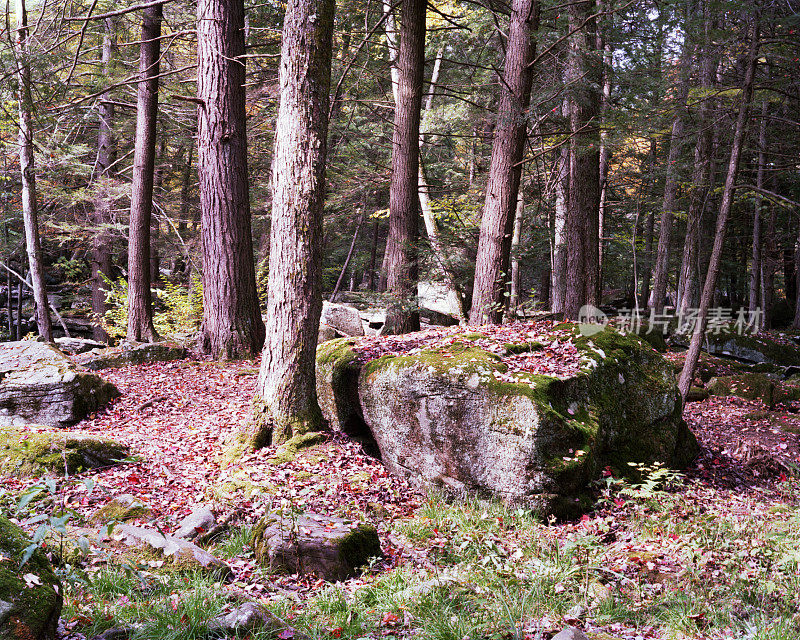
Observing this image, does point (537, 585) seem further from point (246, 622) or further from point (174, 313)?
point (174, 313)

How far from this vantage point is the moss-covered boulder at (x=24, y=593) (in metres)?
1.90

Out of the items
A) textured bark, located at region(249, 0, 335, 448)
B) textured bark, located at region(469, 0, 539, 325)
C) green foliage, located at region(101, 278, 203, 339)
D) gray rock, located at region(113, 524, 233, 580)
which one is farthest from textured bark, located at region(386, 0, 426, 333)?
green foliage, located at region(101, 278, 203, 339)

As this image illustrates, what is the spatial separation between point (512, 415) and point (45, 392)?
5889mm

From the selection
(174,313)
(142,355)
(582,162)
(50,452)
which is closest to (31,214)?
(142,355)

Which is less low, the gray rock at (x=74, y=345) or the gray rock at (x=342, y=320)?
the gray rock at (x=342, y=320)

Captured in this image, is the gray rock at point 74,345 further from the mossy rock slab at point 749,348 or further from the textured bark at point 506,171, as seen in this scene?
the mossy rock slab at point 749,348

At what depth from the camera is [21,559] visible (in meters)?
2.17

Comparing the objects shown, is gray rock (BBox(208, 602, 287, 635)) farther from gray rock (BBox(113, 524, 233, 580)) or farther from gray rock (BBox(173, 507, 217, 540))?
gray rock (BBox(173, 507, 217, 540))

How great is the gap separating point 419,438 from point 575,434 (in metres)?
1.63

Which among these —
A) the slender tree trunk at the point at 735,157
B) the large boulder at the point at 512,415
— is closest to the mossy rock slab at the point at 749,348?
the slender tree trunk at the point at 735,157

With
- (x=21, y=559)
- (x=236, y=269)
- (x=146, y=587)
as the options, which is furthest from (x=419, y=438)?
(x=236, y=269)

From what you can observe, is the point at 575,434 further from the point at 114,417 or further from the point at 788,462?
the point at 114,417

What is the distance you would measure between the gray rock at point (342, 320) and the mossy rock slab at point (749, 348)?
9.90 m

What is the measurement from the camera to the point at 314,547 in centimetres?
372
